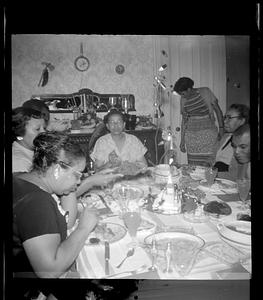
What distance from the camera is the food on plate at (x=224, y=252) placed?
1345 mm

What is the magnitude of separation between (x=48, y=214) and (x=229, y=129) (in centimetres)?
103

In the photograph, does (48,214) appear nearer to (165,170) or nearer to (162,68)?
(165,170)

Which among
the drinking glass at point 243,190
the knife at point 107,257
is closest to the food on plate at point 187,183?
the drinking glass at point 243,190

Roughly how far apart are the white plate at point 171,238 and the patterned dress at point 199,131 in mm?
490

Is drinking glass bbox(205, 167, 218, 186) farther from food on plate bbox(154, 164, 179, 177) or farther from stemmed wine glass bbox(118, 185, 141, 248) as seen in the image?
stemmed wine glass bbox(118, 185, 141, 248)

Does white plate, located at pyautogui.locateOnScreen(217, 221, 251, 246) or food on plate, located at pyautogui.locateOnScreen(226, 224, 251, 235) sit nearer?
white plate, located at pyautogui.locateOnScreen(217, 221, 251, 246)

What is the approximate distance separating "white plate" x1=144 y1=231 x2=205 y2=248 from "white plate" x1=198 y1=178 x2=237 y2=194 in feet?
1.27

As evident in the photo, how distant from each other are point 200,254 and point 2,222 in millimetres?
1016

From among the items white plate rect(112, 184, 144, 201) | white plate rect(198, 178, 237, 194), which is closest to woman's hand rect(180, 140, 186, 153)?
white plate rect(198, 178, 237, 194)

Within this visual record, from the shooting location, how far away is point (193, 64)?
180cm

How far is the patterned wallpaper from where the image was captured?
1780 millimetres
